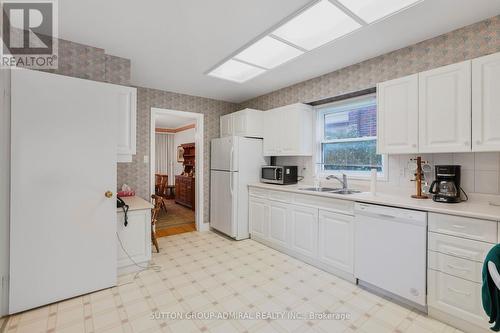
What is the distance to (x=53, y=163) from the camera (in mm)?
2047

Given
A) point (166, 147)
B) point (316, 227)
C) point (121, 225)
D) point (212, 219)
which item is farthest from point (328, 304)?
point (166, 147)

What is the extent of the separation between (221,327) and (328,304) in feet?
3.24

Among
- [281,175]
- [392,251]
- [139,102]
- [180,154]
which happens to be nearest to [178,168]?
[180,154]

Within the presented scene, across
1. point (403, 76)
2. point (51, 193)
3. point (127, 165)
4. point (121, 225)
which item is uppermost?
point (403, 76)

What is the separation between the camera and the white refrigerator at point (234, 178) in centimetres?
379

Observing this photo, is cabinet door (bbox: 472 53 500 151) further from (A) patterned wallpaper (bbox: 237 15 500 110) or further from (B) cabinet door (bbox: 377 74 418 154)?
(B) cabinet door (bbox: 377 74 418 154)

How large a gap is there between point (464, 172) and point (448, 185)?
282 millimetres

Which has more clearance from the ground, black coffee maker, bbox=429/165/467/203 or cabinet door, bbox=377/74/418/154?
cabinet door, bbox=377/74/418/154

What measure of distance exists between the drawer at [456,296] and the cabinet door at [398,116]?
1.14 metres

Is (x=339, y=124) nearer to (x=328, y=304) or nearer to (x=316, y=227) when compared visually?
(x=316, y=227)

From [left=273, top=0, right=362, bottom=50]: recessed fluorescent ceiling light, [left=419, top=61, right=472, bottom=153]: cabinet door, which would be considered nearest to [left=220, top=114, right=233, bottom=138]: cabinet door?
[left=273, top=0, right=362, bottom=50]: recessed fluorescent ceiling light

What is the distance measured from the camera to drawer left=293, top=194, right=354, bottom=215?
8.19ft

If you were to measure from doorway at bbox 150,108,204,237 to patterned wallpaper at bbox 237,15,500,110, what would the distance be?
2218 millimetres

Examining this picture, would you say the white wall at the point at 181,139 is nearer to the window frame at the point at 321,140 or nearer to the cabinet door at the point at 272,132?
the cabinet door at the point at 272,132
